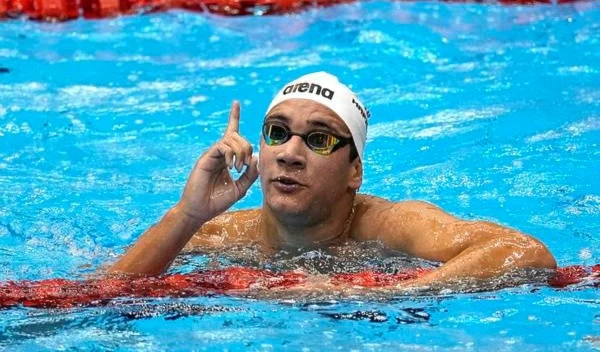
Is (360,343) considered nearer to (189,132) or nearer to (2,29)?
(189,132)

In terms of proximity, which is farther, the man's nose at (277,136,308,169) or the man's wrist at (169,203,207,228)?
the man's nose at (277,136,308,169)

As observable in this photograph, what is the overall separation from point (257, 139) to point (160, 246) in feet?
9.00

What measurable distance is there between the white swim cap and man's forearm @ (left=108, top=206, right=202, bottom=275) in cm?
66

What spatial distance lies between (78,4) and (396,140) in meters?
3.48

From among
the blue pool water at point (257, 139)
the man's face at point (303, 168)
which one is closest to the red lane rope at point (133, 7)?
the blue pool water at point (257, 139)

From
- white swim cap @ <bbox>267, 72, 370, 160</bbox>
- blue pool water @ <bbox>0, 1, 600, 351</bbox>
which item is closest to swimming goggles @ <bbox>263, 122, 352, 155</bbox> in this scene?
white swim cap @ <bbox>267, 72, 370, 160</bbox>

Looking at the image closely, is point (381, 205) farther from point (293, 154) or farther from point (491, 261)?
point (491, 261)

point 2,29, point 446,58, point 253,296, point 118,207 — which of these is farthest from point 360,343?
point 2,29

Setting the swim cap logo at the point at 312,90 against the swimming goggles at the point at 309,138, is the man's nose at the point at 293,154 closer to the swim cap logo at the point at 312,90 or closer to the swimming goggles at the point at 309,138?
the swimming goggles at the point at 309,138

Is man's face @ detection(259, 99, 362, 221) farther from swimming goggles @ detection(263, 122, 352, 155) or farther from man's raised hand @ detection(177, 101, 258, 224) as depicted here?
man's raised hand @ detection(177, 101, 258, 224)

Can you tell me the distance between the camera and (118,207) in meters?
5.88

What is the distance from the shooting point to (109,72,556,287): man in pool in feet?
13.4

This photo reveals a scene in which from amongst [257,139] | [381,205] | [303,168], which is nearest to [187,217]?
[303,168]

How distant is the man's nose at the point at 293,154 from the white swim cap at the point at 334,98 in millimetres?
224
